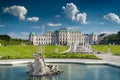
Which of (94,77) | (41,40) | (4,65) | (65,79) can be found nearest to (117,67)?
(94,77)

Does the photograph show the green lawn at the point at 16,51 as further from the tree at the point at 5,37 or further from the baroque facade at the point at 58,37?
the baroque facade at the point at 58,37

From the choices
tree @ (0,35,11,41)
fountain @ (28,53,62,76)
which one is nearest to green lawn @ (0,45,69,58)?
fountain @ (28,53,62,76)

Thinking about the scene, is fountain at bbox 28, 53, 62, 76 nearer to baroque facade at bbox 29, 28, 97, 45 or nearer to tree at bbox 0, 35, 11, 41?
tree at bbox 0, 35, 11, 41

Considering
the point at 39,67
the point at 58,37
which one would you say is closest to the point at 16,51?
the point at 39,67

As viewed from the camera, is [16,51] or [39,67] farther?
[16,51]

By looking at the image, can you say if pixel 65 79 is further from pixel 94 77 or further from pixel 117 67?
pixel 117 67

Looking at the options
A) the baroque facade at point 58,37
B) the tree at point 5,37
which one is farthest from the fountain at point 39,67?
the baroque facade at point 58,37

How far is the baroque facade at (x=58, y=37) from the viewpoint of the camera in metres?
105

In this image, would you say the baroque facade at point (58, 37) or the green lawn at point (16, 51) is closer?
the green lawn at point (16, 51)

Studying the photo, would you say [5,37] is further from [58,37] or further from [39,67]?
[39,67]

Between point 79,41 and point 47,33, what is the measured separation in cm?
1353

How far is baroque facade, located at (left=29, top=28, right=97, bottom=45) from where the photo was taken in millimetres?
105375

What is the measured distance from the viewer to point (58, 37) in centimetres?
10725

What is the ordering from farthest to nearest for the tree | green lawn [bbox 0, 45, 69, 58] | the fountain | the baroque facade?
the baroque facade, the tree, green lawn [bbox 0, 45, 69, 58], the fountain
